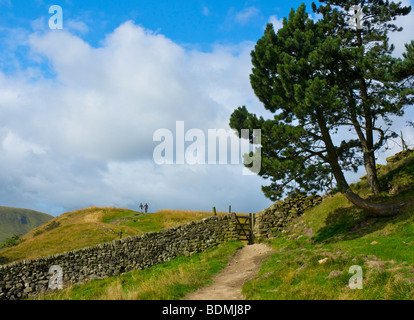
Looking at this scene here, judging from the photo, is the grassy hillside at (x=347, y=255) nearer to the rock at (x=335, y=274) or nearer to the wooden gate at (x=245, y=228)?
the rock at (x=335, y=274)

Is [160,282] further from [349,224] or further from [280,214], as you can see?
[280,214]

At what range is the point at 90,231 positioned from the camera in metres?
31.4

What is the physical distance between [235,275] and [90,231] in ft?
73.9

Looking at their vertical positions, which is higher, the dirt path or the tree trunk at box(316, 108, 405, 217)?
the tree trunk at box(316, 108, 405, 217)

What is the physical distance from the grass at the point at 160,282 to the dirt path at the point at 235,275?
0.39 meters

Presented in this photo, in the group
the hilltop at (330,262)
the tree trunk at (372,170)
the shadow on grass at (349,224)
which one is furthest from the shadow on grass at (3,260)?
the tree trunk at (372,170)

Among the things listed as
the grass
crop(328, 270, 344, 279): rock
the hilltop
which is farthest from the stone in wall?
crop(328, 270, 344, 279): rock

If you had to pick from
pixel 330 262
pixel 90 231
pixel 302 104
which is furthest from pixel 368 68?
pixel 90 231

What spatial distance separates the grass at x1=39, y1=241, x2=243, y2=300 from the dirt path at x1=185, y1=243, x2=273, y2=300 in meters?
0.39

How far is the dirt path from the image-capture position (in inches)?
398

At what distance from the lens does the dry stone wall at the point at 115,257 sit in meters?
18.1

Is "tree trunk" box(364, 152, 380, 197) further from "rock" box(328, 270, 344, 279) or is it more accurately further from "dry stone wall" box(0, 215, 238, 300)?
"rock" box(328, 270, 344, 279)

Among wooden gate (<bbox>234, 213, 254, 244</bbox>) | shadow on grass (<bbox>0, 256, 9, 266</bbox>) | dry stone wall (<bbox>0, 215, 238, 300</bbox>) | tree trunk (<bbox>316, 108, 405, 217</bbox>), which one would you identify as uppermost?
tree trunk (<bbox>316, 108, 405, 217</bbox>)

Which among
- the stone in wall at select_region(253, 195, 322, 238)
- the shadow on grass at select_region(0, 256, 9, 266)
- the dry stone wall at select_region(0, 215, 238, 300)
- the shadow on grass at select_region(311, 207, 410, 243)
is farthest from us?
the shadow on grass at select_region(0, 256, 9, 266)
